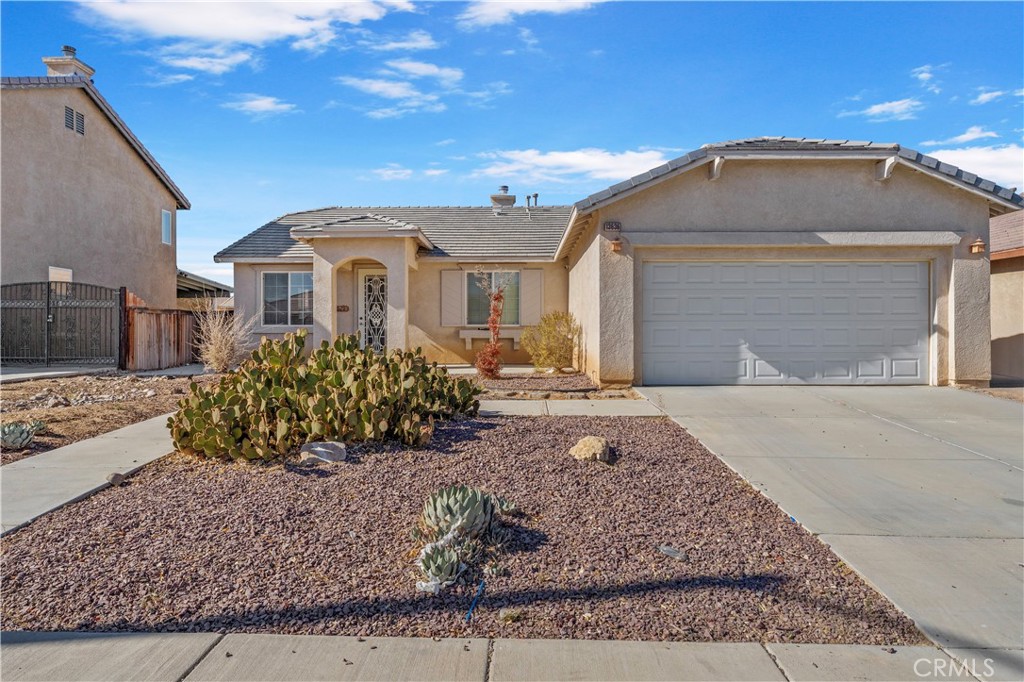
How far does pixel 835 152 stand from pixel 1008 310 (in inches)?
255

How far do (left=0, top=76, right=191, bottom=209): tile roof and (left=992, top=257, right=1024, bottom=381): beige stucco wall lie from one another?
2379cm

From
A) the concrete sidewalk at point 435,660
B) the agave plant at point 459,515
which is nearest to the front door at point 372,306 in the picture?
the agave plant at point 459,515

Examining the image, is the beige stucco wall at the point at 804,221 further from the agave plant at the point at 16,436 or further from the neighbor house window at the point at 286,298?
the neighbor house window at the point at 286,298

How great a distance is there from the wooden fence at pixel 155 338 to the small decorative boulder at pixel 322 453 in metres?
12.2

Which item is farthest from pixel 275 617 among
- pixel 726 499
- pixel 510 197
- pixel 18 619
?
pixel 510 197

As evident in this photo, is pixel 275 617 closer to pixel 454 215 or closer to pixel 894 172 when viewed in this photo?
pixel 894 172

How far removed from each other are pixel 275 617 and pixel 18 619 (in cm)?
133

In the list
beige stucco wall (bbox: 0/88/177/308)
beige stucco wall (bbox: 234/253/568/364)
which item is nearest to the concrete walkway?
beige stucco wall (bbox: 234/253/568/364)

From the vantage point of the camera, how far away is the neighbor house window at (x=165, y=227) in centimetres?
2334

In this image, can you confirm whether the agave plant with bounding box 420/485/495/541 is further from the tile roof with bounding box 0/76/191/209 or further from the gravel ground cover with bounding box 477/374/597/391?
the tile roof with bounding box 0/76/191/209

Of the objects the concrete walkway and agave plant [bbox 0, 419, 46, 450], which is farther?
agave plant [bbox 0, 419, 46, 450]

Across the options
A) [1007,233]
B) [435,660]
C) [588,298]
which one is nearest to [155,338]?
[588,298]

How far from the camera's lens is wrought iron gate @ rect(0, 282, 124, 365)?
16422 millimetres

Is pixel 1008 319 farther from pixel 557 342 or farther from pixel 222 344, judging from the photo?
pixel 222 344
